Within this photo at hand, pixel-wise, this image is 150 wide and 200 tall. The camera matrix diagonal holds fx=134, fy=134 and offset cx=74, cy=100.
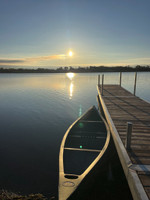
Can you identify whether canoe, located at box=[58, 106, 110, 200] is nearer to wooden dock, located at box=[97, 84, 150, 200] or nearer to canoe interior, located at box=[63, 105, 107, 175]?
Result: canoe interior, located at box=[63, 105, 107, 175]

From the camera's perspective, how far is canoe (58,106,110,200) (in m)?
5.03

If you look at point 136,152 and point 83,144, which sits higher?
point 136,152

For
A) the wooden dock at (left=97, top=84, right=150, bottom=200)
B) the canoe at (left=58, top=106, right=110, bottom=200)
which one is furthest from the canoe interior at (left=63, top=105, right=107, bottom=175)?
the wooden dock at (left=97, top=84, right=150, bottom=200)

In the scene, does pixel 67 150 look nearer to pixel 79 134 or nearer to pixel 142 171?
pixel 79 134

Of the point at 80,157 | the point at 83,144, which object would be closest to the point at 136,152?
the point at 80,157

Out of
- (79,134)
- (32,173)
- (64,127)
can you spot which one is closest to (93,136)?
(79,134)

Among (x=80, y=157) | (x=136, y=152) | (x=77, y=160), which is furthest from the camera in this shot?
(x=80, y=157)

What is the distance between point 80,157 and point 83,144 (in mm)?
1900

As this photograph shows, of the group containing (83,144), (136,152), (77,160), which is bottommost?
(83,144)

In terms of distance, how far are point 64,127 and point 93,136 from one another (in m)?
6.61

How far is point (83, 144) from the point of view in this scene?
9.38 m

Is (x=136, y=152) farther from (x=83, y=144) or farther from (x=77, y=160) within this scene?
(x=83, y=144)

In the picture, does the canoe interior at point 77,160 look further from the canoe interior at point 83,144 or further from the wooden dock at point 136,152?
the wooden dock at point 136,152

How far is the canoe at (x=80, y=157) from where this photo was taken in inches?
198
